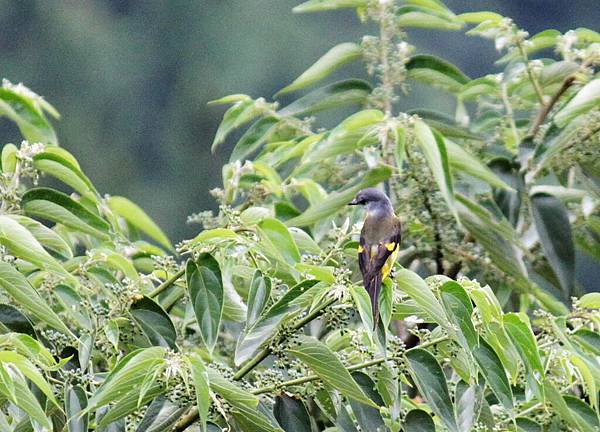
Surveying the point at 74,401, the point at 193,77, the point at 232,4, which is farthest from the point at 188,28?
the point at 74,401

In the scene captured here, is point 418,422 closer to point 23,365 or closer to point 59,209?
point 23,365

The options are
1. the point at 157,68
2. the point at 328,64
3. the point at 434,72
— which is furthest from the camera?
the point at 157,68

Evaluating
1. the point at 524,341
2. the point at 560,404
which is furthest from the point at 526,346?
the point at 560,404

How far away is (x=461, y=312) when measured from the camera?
4.77 feet

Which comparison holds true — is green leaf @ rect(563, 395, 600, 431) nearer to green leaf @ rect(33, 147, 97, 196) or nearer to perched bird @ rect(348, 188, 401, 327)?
perched bird @ rect(348, 188, 401, 327)

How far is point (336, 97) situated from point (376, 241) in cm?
78

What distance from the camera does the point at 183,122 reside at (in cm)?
1301

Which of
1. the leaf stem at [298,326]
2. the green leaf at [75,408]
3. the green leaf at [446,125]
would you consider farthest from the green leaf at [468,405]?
the green leaf at [446,125]

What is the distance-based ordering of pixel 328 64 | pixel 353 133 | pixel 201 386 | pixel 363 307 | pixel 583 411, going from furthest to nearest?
1. pixel 328 64
2. pixel 353 133
3. pixel 583 411
4. pixel 363 307
5. pixel 201 386

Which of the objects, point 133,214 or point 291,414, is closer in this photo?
point 291,414

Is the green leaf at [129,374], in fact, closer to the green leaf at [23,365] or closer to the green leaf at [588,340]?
the green leaf at [23,365]

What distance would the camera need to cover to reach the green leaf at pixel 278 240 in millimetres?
1574

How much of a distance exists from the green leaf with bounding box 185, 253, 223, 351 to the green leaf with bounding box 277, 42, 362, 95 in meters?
1.20

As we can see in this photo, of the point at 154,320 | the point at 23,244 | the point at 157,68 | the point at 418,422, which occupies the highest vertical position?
the point at 157,68
